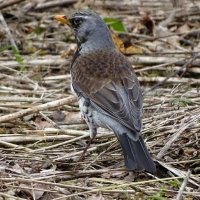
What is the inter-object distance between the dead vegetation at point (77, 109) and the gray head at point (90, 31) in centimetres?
62

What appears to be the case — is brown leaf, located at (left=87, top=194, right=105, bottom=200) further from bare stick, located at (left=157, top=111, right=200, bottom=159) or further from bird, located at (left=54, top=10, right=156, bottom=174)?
bare stick, located at (left=157, top=111, right=200, bottom=159)

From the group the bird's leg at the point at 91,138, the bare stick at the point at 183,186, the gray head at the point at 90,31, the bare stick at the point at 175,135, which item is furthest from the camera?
the gray head at the point at 90,31

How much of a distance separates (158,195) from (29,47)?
4.65 m

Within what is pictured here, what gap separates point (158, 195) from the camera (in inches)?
211

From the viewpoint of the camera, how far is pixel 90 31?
7.19 meters

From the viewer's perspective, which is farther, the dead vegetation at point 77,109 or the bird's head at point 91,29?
the bird's head at point 91,29

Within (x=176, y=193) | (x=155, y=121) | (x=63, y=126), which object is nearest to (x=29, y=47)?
(x=63, y=126)

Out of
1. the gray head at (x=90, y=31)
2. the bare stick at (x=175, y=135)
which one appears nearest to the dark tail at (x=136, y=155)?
the bare stick at (x=175, y=135)

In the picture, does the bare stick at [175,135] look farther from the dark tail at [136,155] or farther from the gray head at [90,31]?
the gray head at [90,31]

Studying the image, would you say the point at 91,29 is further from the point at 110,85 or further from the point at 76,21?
the point at 110,85

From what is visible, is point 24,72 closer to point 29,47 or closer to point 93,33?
point 29,47

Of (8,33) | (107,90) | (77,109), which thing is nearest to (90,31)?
(77,109)

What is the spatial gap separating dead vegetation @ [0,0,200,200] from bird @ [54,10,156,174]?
10.8 inches

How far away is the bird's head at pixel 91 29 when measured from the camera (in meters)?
7.12
